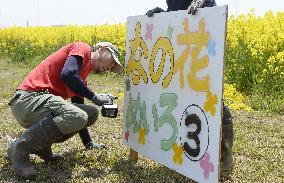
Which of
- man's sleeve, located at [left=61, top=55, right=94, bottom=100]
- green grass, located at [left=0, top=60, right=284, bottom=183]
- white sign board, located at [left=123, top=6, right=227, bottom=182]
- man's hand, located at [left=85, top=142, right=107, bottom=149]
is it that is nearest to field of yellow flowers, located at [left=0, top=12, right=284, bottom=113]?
green grass, located at [left=0, top=60, right=284, bottom=183]

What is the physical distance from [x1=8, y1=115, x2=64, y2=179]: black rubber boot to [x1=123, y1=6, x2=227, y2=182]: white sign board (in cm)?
74

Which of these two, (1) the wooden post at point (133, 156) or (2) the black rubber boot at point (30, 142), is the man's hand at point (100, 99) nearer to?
(2) the black rubber boot at point (30, 142)

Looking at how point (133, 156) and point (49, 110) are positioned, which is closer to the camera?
point (49, 110)

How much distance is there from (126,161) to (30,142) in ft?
2.90

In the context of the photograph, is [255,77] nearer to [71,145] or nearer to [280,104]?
[280,104]

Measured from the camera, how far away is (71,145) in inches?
188

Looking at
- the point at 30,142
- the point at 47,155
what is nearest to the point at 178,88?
the point at 30,142

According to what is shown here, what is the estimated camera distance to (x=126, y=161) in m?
4.25

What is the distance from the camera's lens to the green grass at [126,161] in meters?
3.83

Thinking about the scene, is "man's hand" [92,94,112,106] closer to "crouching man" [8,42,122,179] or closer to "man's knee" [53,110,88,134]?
"crouching man" [8,42,122,179]

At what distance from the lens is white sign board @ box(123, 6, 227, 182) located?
301cm

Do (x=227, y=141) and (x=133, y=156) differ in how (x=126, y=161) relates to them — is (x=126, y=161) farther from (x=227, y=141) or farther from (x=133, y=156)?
(x=227, y=141)

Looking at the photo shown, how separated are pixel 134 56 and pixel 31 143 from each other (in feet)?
3.58

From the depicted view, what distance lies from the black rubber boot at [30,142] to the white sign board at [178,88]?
29.0 inches
